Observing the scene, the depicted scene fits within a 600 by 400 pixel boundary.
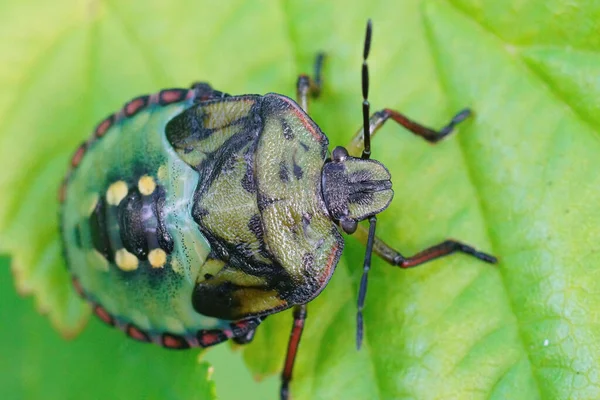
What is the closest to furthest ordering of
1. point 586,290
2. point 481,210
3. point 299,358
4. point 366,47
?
point 366,47 → point 586,290 → point 481,210 → point 299,358

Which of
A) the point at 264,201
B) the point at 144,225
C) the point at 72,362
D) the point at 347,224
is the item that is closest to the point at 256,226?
the point at 264,201

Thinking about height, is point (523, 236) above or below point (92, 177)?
below

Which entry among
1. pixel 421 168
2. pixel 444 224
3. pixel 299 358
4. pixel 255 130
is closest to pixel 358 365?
pixel 299 358

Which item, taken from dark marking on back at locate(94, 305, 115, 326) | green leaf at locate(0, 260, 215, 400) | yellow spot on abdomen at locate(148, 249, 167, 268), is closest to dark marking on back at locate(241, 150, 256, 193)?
yellow spot on abdomen at locate(148, 249, 167, 268)

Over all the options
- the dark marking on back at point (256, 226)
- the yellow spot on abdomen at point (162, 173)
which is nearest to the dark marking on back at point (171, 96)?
the yellow spot on abdomen at point (162, 173)

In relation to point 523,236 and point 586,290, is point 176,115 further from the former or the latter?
point 586,290

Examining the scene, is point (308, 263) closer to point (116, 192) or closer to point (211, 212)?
point (211, 212)

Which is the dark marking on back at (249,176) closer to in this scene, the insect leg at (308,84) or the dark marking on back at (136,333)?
the insect leg at (308,84)
